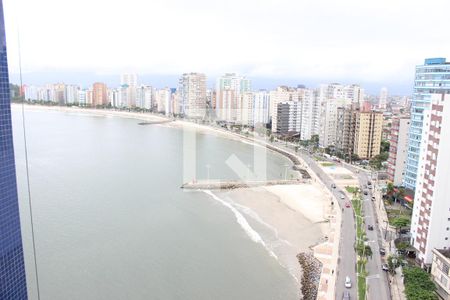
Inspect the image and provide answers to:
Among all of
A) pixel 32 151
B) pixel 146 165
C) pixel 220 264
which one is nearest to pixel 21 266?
pixel 220 264

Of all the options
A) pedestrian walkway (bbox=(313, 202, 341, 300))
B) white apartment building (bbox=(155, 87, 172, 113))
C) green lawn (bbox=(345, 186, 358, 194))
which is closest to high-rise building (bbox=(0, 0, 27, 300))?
pedestrian walkway (bbox=(313, 202, 341, 300))

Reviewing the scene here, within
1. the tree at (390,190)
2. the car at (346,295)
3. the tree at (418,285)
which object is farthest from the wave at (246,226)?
→ the tree at (390,190)

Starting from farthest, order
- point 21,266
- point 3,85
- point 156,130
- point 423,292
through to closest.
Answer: point 156,130, point 423,292, point 21,266, point 3,85

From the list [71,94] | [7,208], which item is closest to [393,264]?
[7,208]

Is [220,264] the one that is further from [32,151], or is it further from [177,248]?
[32,151]

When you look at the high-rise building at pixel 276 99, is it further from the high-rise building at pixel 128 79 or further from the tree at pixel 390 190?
the high-rise building at pixel 128 79

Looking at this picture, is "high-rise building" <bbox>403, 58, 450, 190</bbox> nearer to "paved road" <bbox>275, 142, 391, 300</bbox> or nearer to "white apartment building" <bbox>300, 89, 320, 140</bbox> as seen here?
"paved road" <bbox>275, 142, 391, 300</bbox>

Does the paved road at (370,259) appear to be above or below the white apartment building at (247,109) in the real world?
below
